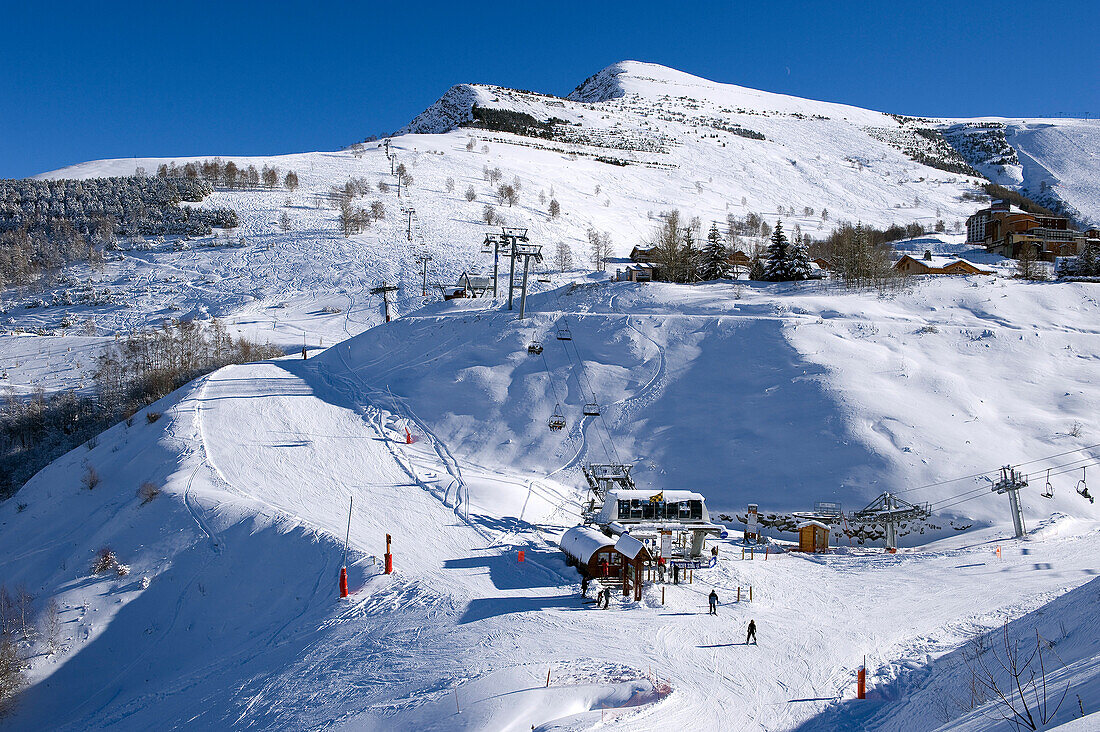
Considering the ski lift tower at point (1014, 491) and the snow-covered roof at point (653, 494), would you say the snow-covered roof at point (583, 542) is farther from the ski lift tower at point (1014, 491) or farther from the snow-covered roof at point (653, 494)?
the ski lift tower at point (1014, 491)

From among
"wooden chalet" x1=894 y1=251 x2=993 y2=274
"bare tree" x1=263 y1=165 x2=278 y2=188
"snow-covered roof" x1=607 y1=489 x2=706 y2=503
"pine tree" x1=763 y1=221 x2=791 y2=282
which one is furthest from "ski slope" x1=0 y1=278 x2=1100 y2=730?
"bare tree" x1=263 y1=165 x2=278 y2=188

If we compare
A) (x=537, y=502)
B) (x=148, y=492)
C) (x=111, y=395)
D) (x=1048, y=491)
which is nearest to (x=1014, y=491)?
(x=1048, y=491)

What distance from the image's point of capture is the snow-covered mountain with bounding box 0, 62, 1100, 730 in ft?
49.4

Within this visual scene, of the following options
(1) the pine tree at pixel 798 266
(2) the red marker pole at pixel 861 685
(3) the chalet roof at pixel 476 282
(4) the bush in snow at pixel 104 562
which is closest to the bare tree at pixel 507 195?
(3) the chalet roof at pixel 476 282

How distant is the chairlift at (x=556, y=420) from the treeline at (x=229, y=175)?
228 ft

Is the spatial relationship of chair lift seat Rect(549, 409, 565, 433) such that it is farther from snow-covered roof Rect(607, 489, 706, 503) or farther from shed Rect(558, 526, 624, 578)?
shed Rect(558, 526, 624, 578)

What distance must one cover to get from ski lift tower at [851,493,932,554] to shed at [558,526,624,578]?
1126 centimetres

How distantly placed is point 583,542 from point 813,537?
389 inches

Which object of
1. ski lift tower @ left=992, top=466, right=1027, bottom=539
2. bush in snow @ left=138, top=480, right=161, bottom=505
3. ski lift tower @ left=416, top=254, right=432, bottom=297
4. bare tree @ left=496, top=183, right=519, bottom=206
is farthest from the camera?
bare tree @ left=496, top=183, right=519, bottom=206

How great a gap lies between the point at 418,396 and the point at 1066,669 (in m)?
30.9

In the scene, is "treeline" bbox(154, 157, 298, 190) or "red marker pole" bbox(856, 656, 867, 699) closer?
"red marker pole" bbox(856, 656, 867, 699)

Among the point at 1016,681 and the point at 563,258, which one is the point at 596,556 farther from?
the point at 563,258

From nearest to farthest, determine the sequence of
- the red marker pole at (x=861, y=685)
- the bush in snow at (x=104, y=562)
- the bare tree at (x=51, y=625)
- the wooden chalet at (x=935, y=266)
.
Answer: the red marker pole at (x=861, y=685)
the bare tree at (x=51, y=625)
the bush in snow at (x=104, y=562)
the wooden chalet at (x=935, y=266)

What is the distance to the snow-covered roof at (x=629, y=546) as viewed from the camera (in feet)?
66.1
